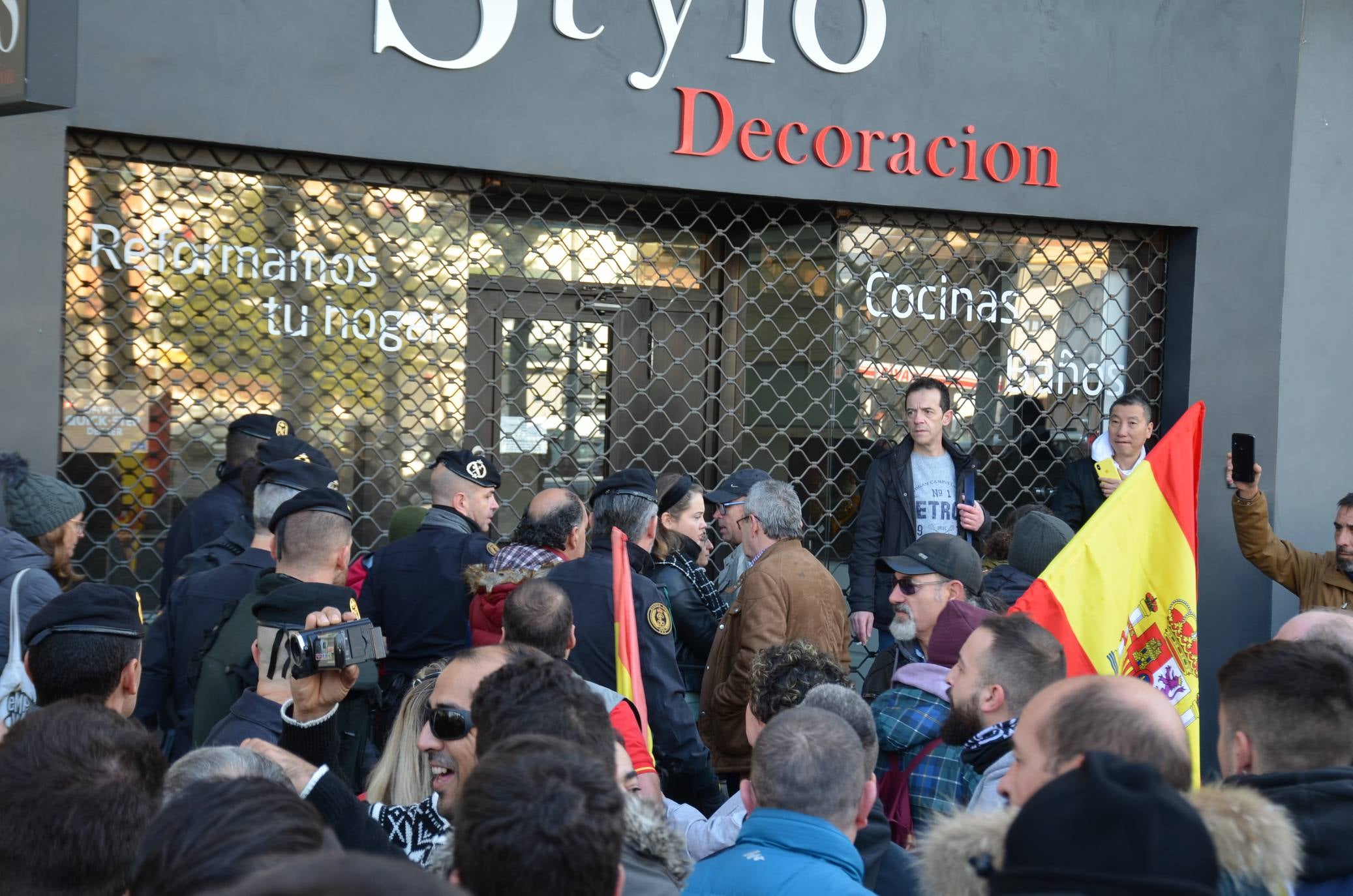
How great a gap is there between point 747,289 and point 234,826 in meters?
5.68

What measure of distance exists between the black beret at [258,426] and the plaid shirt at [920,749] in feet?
10.2

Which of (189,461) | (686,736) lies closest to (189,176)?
(189,461)

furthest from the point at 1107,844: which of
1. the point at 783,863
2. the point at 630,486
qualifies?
the point at 630,486

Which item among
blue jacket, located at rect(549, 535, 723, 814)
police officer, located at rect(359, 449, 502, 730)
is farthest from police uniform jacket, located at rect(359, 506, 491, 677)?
blue jacket, located at rect(549, 535, 723, 814)

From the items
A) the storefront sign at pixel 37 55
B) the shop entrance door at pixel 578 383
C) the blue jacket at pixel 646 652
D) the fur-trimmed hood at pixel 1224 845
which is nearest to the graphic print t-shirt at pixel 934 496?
the shop entrance door at pixel 578 383

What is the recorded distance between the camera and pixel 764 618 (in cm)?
481

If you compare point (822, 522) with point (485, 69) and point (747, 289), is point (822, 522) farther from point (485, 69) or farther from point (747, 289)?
point (485, 69)

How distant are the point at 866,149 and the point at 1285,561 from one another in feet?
10.0

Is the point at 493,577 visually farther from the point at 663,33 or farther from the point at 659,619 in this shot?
the point at 663,33

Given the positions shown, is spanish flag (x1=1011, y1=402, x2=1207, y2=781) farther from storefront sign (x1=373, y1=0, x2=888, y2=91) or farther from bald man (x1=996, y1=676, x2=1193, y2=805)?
storefront sign (x1=373, y1=0, x2=888, y2=91)

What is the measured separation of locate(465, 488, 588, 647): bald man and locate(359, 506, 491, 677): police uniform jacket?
8 cm

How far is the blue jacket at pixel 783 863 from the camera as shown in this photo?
2.48m

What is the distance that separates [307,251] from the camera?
6.18m

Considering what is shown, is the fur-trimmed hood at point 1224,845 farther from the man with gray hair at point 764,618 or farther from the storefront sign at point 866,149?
the storefront sign at point 866,149
